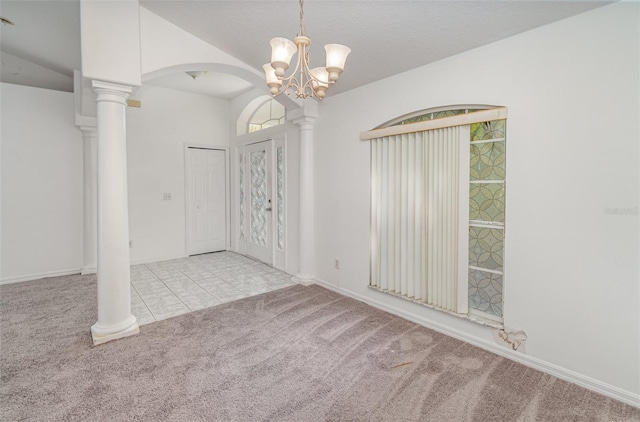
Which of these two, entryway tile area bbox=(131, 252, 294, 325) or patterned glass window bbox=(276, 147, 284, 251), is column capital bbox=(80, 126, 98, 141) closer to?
entryway tile area bbox=(131, 252, 294, 325)

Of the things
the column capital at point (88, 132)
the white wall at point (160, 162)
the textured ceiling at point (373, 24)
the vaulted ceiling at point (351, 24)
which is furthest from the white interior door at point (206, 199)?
the textured ceiling at point (373, 24)

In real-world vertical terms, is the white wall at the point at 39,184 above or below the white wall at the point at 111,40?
below

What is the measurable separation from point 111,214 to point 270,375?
74.2 inches

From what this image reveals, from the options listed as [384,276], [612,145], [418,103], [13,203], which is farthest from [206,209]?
[612,145]

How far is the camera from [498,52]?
236cm

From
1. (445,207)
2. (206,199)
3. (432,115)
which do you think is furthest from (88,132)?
(445,207)

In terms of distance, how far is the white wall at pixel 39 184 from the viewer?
162 inches

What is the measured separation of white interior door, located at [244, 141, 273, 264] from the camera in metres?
5.06

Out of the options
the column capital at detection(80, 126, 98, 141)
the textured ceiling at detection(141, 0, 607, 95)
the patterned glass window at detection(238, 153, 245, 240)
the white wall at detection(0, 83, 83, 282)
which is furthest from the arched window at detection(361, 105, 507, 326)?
the white wall at detection(0, 83, 83, 282)

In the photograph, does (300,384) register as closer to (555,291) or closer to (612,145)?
(555,291)

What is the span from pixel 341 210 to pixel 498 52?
2181 millimetres

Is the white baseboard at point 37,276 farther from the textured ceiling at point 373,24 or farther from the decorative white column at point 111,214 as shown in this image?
the textured ceiling at point 373,24

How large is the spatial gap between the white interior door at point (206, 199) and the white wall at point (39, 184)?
1.65 metres

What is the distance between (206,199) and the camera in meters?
5.90
